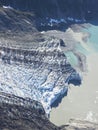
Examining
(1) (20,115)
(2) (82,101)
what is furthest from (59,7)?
(1) (20,115)

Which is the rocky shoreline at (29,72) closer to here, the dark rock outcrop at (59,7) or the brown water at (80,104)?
the dark rock outcrop at (59,7)

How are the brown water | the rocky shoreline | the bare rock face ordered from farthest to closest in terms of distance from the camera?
the brown water, the rocky shoreline, the bare rock face

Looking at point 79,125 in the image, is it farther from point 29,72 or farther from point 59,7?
point 59,7

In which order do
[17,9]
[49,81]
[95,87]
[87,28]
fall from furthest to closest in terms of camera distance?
[87,28] < [17,9] < [95,87] < [49,81]

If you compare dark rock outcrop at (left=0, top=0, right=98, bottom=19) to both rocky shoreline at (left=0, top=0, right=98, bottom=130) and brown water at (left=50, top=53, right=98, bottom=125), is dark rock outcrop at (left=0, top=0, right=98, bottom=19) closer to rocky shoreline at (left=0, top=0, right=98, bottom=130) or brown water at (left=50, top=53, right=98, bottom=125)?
rocky shoreline at (left=0, top=0, right=98, bottom=130)

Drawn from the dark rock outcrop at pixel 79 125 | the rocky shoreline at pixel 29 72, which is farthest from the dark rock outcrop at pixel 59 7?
the dark rock outcrop at pixel 79 125

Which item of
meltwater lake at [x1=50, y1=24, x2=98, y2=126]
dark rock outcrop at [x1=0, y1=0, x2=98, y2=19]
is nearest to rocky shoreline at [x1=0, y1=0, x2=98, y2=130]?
dark rock outcrop at [x1=0, y1=0, x2=98, y2=19]

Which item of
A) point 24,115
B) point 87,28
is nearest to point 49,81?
point 24,115

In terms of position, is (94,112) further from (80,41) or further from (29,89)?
(80,41)
